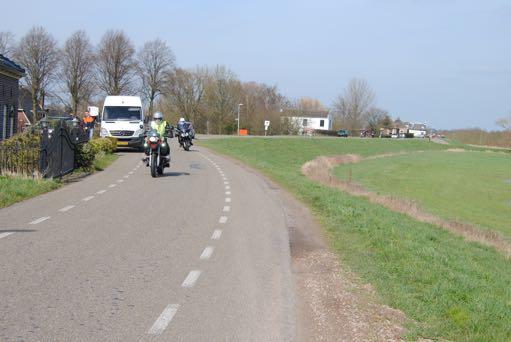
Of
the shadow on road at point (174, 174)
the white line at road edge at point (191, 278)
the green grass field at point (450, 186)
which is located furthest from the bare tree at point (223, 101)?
the white line at road edge at point (191, 278)

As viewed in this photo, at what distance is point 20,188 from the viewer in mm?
14203

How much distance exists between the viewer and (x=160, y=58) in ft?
→ 291

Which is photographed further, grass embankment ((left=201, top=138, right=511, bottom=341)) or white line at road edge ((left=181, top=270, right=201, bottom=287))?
white line at road edge ((left=181, top=270, right=201, bottom=287))

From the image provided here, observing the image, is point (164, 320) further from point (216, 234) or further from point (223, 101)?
point (223, 101)

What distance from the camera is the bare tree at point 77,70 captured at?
254ft

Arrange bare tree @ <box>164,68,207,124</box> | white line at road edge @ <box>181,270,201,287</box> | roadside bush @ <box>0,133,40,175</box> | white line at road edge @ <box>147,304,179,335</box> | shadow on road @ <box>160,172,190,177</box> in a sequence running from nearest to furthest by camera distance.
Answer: white line at road edge @ <box>147,304,179,335</box>, white line at road edge @ <box>181,270,201,287</box>, roadside bush @ <box>0,133,40,175</box>, shadow on road @ <box>160,172,190,177</box>, bare tree @ <box>164,68,207,124</box>

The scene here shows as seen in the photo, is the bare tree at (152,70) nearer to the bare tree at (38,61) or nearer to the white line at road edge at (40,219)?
the bare tree at (38,61)

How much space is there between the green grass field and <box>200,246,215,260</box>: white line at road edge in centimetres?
1612

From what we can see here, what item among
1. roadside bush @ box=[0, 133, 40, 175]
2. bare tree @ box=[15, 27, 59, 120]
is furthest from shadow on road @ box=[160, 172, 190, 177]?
bare tree @ box=[15, 27, 59, 120]

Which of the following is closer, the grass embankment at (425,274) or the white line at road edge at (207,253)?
the grass embankment at (425,274)

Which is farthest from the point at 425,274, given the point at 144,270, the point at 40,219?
the point at 40,219

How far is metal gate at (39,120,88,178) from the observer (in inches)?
659

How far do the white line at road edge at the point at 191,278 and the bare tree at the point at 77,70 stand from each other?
73.2 m

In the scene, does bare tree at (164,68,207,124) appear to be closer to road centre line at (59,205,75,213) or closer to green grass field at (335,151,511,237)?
green grass field at (335,151,511,237)
